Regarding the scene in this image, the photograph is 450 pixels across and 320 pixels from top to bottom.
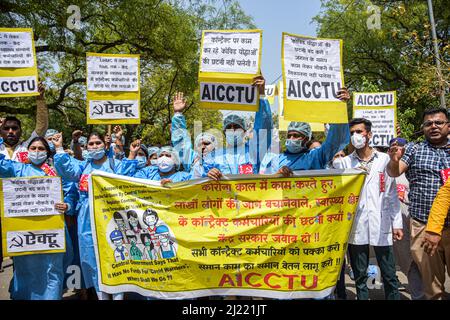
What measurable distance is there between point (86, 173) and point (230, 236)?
1875 millimetres

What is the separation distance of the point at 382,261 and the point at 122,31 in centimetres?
1219

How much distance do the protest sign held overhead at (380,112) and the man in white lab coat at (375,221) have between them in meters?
2.06

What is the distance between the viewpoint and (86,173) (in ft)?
16.7

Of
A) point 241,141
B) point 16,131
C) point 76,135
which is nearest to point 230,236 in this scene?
point 241,141

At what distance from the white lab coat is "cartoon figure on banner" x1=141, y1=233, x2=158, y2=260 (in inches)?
80.2

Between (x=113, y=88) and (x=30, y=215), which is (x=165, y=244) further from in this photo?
(x=113, y=88)

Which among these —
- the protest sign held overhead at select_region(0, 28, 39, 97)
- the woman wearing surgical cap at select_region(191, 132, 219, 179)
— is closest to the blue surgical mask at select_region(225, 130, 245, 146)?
the woman wearing surgical cap at select_region(191, 132, 219, 179)

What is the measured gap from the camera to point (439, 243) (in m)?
4.24

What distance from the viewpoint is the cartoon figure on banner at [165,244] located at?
4352mm

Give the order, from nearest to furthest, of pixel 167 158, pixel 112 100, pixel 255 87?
pixel 255 87 < pixel 167 158 < pixel 112 100

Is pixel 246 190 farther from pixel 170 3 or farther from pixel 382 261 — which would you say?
pixel 170 3

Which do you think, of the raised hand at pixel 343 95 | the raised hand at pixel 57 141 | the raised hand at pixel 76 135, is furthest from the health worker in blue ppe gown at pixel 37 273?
the raised hand at pixel 343 95

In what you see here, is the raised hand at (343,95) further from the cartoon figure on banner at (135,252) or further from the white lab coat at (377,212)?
the cartoon figure on banner at (135,252)
